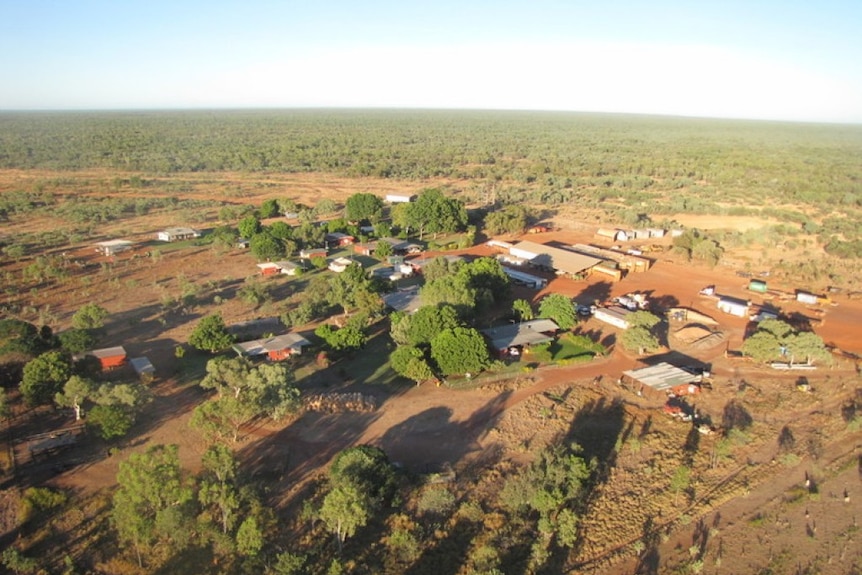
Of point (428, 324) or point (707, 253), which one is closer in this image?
point (428, 324)

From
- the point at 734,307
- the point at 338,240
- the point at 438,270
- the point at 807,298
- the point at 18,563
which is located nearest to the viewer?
the point at 18,563

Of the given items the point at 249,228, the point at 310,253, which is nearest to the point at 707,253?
the point at 310,253

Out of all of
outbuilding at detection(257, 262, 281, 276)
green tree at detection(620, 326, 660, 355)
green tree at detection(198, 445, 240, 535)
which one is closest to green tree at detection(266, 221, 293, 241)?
outbuilding at detection(257, 262, 281, 276)

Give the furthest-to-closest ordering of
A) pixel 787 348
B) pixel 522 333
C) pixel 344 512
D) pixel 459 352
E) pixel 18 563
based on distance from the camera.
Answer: pixel 522 333, pixel 787 348, pixel 459 352, pixel 344 512, pixel 18 563

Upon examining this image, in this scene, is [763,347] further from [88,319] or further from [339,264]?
[88,319]

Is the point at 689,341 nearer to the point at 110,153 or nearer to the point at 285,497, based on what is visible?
the point at 285,497

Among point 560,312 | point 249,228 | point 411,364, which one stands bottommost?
point 411,364

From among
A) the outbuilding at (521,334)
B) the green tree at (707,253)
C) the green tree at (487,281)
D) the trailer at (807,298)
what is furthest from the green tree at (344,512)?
the green tree at (707,253)
